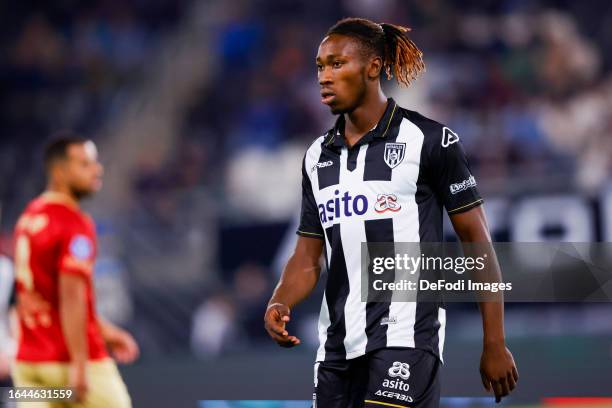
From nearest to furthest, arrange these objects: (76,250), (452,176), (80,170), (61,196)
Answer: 1. (452,176)
2. (76,250)
3. (61,196)
4. (80,170)

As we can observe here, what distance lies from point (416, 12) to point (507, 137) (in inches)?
102

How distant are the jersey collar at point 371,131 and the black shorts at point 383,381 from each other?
33.4 inches

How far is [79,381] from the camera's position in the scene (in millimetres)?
4730

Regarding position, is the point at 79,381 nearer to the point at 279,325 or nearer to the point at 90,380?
the point at 90,380

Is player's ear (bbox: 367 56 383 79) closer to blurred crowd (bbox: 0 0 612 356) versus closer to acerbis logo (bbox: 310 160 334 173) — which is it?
acerbis logo (bbox: 310 160 334 173)

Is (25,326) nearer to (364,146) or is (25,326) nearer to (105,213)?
(364,146)

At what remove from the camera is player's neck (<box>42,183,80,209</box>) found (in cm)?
509

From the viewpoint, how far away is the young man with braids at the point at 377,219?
3.55 m

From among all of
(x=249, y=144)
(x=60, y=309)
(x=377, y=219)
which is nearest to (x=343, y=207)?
(x=377, y=219)

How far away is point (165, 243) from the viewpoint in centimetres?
1123

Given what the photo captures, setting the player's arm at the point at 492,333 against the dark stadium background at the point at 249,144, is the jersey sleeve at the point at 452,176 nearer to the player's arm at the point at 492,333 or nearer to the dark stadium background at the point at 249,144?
the player's arm at the point at 492,333

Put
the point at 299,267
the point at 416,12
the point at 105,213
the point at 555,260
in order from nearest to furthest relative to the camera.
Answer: the point at 299,267, the point at 555,260, the point at 105,213, the point at 416,12

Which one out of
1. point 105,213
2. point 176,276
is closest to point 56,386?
point 176,276

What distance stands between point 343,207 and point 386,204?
→ 0.18 meters
